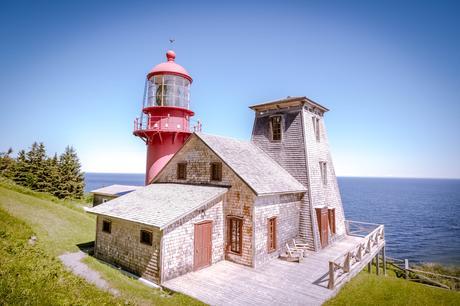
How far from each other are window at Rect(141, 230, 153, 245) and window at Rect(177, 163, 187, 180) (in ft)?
17.1

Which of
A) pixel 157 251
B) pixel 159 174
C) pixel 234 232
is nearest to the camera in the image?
pixel 157 251

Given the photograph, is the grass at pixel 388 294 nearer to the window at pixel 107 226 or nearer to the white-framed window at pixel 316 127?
the white-framed window at pixel 316 127

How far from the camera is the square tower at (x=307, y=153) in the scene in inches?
618

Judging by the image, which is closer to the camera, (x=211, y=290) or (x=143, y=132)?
(x=211, y=290)

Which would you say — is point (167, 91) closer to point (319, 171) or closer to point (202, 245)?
point (202, 245)

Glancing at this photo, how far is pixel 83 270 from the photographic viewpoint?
11.7 meters

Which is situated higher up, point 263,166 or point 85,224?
point 263,166

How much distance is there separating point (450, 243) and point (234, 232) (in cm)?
3936

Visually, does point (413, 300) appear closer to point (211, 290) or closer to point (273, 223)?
point (273, 223)

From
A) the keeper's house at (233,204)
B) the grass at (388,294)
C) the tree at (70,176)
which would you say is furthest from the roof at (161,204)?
the tree at (70,176)

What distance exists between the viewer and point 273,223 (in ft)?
45.4

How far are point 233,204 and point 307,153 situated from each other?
6401 millimetres

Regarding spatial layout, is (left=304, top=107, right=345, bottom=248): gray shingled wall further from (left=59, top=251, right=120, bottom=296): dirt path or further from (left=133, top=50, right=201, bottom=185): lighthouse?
(left=59, top=251, right=120, bottom=296): dirt path

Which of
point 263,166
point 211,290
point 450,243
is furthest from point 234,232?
point 450,243
